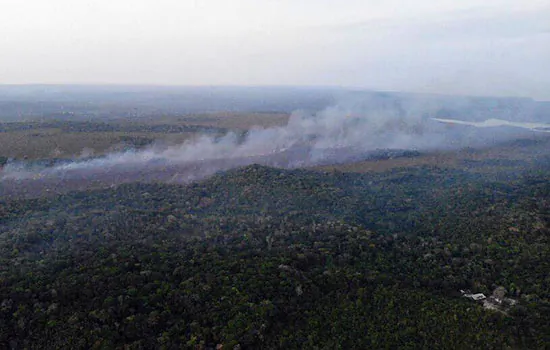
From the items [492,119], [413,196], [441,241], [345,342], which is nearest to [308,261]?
[345,342]

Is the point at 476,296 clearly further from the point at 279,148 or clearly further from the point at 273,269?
the point at 279,148

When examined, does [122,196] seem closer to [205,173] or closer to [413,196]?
[205,173]

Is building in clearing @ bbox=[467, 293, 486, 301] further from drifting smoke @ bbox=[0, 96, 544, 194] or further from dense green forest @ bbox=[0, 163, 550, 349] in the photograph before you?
drifting smoke @ bbox=[0, 96, 544, 194]

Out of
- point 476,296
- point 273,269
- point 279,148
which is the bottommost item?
point 476,296

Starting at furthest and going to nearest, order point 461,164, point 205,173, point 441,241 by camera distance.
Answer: point 461,164 → point 205,173 → point 441,241

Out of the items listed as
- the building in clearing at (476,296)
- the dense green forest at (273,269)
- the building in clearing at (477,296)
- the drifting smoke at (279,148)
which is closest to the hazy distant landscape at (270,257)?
the dense green forest at (273,269)

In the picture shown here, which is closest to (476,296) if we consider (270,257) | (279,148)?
(270,257)
